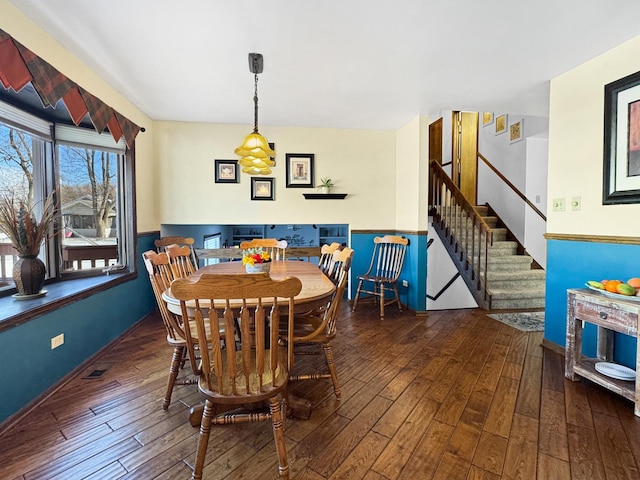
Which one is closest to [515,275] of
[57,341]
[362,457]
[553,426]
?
[553,426]

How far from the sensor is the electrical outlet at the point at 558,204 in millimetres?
2572

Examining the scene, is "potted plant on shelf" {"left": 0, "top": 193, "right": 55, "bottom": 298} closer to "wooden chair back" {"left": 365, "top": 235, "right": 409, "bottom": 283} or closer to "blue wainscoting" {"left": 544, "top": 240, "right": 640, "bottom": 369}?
"wooden chair back" {"left": 365, "top": 235, "right": 409, "bottom": 283}

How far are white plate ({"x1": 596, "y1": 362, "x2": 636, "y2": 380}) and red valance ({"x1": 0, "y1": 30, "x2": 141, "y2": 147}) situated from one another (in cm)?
392

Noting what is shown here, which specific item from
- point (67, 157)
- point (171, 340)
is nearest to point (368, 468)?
point (171, 340)

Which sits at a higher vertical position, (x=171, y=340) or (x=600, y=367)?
(x=171, y=340)

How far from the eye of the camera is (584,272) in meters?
2.38

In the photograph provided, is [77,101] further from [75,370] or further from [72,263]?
[75,370]

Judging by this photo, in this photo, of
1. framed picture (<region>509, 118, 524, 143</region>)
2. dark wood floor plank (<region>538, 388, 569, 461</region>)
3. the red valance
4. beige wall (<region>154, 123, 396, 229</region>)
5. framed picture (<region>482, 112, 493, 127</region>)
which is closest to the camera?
dark wood floor plank (<region>538, 388, 569, 461</region>)

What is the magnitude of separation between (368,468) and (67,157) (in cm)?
329

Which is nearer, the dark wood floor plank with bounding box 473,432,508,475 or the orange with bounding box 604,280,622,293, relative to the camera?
the dark wood floor plank with bounding box 473,432,508,475

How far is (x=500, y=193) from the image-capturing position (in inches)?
208

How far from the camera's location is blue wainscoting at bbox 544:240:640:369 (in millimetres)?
2088

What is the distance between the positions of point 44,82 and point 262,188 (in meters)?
2.38

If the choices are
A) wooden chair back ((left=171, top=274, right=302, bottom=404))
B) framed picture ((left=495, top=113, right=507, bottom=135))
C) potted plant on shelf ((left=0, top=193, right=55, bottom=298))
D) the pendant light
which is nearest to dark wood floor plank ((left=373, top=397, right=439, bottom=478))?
wooden chair back ((left=171, top=274, right=302, bottom=404))
